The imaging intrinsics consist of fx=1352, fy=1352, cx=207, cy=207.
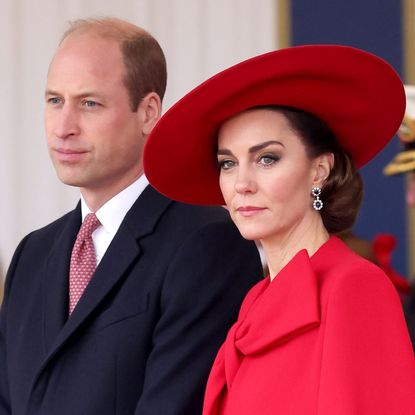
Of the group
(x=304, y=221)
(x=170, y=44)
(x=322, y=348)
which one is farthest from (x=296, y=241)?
(x=170, y=44)

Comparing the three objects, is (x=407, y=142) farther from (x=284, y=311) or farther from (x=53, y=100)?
(x=284, y=311)

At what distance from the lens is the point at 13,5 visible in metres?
4.68

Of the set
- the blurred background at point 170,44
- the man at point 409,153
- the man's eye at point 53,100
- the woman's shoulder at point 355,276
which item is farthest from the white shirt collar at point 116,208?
the blurred background at point 170,44

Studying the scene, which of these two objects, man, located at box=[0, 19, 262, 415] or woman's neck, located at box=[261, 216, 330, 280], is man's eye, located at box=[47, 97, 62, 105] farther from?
woman's neck, located at box=[261, 216, 330, 280]

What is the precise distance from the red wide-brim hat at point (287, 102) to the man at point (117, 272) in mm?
102

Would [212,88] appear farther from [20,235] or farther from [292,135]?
A: [20,235]

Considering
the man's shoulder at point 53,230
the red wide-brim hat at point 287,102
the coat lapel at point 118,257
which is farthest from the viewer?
the man's shoulder at point 53,230

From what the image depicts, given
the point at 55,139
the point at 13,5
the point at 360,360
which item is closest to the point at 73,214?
the point at 55,139

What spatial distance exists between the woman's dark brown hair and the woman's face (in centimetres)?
2

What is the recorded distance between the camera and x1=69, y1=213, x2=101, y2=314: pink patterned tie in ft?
8.21

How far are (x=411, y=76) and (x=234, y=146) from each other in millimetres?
2693

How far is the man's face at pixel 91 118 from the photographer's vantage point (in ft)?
7.98

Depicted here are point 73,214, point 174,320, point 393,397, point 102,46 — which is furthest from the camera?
point 73,214

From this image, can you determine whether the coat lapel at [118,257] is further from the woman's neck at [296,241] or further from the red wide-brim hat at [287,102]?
the woman's neck at [296,241]
